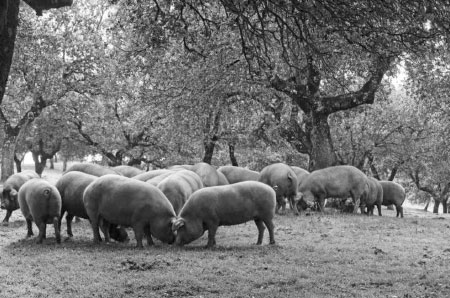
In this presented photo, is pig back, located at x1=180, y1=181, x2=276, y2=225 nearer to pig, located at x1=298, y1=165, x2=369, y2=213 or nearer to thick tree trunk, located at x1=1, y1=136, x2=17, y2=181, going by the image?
pig, located at x1=298, y1=165, x2=369, y2=213

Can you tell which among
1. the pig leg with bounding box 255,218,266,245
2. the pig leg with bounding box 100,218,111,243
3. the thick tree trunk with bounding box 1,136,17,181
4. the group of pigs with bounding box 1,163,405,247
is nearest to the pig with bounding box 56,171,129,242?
the group of pigs with bounding box 1,163,405,247

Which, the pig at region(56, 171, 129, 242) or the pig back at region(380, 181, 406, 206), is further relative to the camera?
the pig back at region(380, 181, 406, 206)

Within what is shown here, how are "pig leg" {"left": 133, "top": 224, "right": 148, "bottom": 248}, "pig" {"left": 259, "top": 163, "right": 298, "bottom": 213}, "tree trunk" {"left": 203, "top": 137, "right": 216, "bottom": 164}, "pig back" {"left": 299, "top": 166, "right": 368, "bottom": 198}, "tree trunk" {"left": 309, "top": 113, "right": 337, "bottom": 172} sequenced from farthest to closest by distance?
"tree trunk" {"left": 203, "top": 137, "right": 216, "bottom": 164}
"tree trunk" {"left": 309, "top": 113, "right": 337, "bottom": 172}
"pig" {"left": 259, "top": 163, "right": 298, "bottom": 213}
"pig back" {"left": 299, "top": 166, "right": 368, "bottom": 198}
"pig leg" {"left": 133, "top": 224, "right": 148, "bottom": 248}

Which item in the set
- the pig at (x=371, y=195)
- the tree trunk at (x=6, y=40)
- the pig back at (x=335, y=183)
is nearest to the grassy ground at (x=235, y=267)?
the tree trunk at (x=6, y=40)

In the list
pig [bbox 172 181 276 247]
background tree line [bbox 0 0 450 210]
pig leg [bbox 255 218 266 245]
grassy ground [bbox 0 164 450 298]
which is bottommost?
grassy ground [bbox 0 164 450 298]

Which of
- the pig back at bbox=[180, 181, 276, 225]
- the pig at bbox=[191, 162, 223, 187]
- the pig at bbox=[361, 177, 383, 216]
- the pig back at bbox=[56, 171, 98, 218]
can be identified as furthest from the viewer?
the pig at bbox=[361, 177, 383, 216]

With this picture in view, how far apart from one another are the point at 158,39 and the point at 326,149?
13424mm

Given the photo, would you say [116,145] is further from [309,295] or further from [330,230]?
[309,295]

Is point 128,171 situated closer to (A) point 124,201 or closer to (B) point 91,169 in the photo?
(B) point 91,169

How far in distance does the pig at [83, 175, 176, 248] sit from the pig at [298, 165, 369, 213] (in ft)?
A: 31.2

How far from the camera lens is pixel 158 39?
10.9 m

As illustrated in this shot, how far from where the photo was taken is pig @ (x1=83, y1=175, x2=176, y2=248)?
39.3 feet

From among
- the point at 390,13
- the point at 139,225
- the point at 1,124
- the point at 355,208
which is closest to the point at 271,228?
the point at 139,225

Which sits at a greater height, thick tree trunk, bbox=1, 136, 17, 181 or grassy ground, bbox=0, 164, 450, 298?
thick tree trunk, bbox=1, 136, 17, 181
